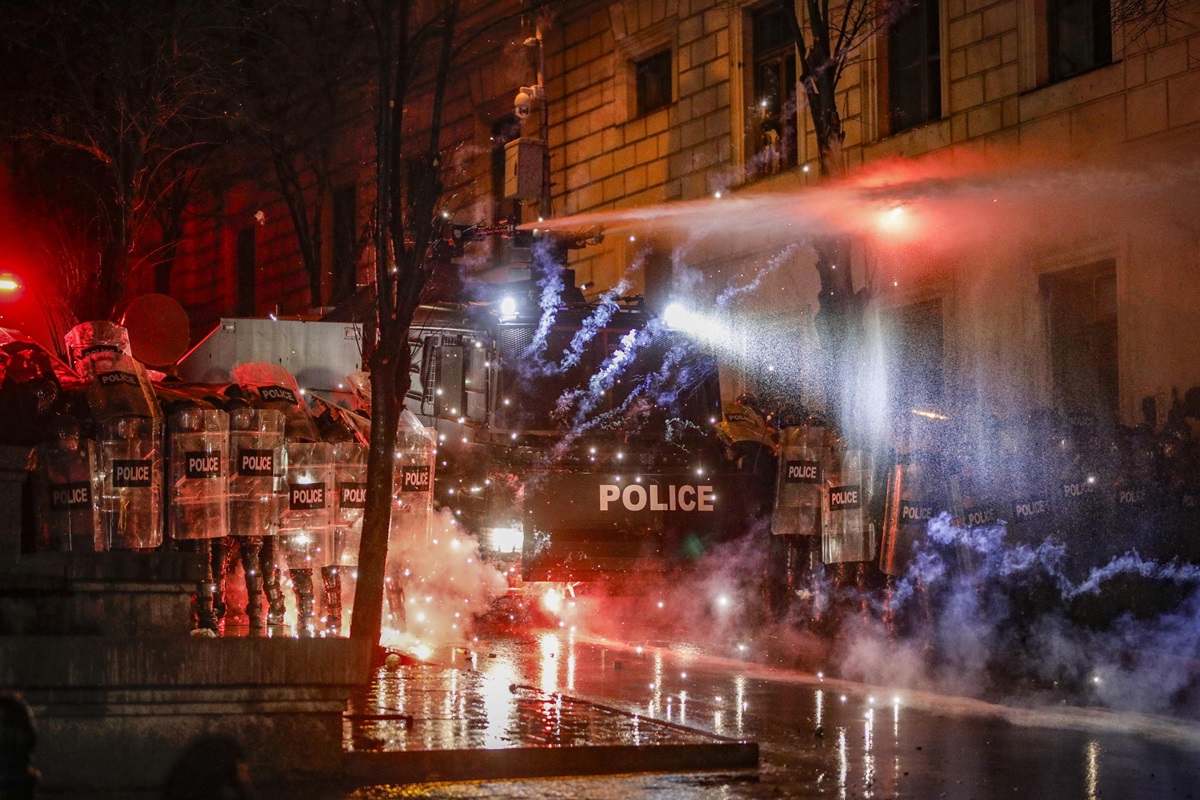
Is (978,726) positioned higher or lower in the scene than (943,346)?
lower

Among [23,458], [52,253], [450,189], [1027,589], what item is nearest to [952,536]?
[1027,589]

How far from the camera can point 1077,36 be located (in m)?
18.5

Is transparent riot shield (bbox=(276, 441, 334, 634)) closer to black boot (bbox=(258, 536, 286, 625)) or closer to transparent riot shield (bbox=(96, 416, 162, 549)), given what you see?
black boot (bbox=(258, 536, 286, 625))

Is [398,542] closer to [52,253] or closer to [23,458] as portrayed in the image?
[23,458]

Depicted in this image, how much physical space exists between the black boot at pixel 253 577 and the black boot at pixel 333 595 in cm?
70

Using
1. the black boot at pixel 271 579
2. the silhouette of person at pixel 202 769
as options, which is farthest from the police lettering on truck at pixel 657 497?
the silhouette of person at pixel 202 769

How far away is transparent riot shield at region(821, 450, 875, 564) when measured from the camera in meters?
14.1

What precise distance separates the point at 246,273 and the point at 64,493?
26.7 metres

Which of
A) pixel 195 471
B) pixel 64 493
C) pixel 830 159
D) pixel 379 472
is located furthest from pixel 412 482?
pixel 830 159

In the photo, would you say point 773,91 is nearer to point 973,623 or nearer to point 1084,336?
point 1084,336

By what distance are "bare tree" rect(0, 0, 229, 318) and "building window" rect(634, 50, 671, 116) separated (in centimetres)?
696

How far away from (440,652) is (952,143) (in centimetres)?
1037

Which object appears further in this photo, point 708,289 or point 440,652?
point 708,289

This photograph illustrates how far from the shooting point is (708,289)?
939 inches
